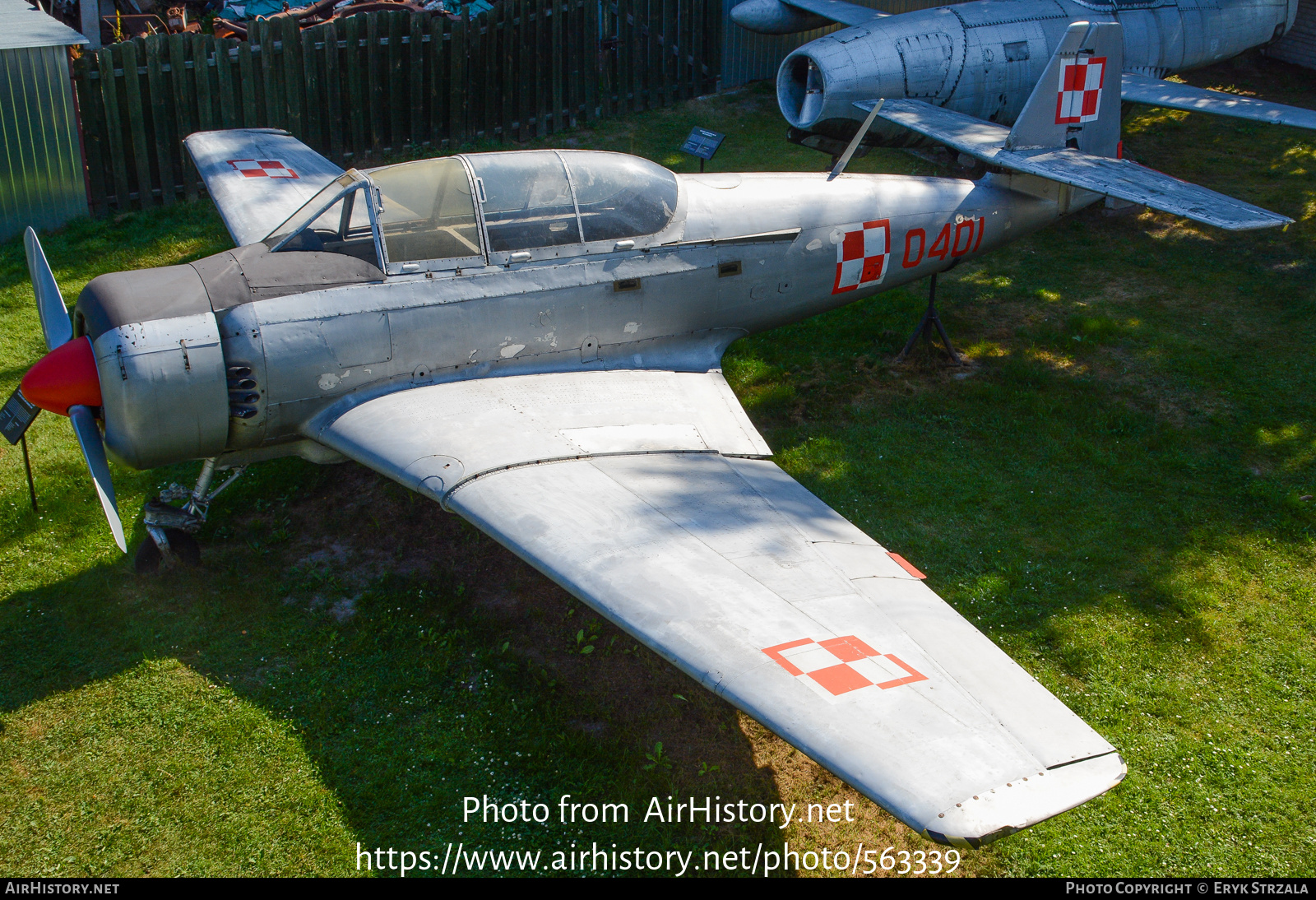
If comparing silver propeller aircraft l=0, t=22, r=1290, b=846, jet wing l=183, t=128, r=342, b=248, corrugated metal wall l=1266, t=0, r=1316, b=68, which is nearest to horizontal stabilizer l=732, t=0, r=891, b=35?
corrugated metal wall l=1266, t=0, r=1316, b=68

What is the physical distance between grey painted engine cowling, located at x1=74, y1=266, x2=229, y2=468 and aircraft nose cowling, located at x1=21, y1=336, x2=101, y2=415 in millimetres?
103

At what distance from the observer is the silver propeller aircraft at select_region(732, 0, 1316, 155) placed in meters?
11.6

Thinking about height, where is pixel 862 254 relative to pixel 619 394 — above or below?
above

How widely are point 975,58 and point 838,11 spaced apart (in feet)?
8.34

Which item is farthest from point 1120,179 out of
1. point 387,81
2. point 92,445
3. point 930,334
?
point 387,81

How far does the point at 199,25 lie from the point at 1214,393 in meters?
14.8

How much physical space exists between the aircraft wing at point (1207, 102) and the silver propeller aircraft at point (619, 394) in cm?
292

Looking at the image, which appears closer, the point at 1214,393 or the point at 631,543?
the point at 631,543

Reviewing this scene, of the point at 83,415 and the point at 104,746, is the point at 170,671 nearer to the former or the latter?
the point at 104,746

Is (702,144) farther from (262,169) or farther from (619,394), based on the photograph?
(619,394)

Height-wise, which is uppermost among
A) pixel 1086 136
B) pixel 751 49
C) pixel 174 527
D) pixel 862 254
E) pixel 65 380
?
pixel 751 49

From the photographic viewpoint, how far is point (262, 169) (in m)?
8.98

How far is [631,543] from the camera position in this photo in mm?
4910

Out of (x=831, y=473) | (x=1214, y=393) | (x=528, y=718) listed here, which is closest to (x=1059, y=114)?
(x=1214, y=393)
